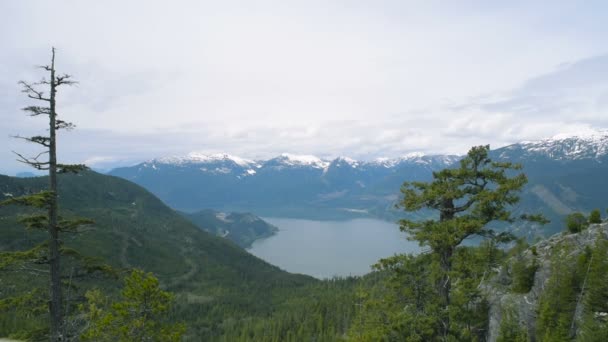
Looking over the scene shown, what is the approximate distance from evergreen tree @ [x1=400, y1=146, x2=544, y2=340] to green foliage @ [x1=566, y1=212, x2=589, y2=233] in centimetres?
541

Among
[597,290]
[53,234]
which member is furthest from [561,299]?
[53,234]

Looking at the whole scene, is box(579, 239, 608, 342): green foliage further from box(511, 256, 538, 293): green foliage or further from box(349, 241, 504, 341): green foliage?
box(349, 241, 504, 341): green foliage

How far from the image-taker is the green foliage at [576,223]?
19219mm

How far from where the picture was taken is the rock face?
15.5m

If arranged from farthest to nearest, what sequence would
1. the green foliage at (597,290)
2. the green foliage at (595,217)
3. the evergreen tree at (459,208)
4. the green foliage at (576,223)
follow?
1. the green foliage at (595,217)
2. the green foliage at (576,223)
3. the evergreen tree at (459,208)
4. the green foliage at (597,290)

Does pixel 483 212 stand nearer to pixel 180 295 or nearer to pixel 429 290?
pixel 429 290

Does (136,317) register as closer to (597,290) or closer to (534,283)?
(534,283)

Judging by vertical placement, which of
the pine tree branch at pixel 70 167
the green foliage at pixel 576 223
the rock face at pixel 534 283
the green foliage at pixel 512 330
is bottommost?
the green foliage at pixel 512 330

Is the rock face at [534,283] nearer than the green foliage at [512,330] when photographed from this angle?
No

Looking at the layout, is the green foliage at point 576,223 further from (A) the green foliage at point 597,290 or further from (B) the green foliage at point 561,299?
(A) the green foliage at point 597,290

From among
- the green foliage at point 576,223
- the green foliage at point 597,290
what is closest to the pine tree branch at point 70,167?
the green foliage at point 597,290

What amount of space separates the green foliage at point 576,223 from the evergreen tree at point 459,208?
213 inches

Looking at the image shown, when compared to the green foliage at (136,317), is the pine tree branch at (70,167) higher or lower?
higher

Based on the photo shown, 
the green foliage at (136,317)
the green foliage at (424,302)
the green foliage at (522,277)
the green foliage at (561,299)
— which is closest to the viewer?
the green foliage at (561,299)
